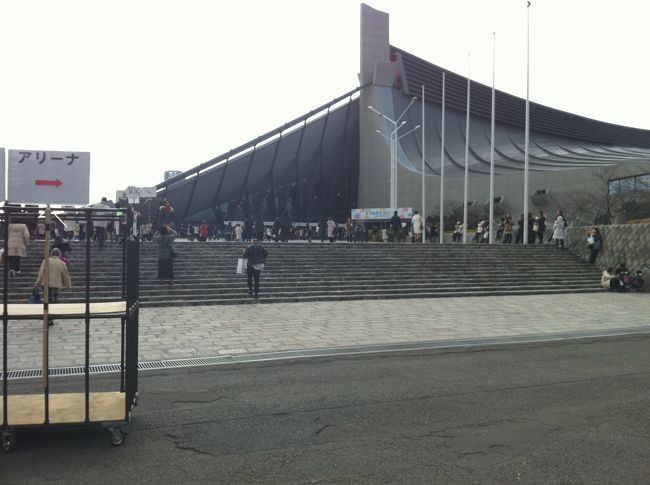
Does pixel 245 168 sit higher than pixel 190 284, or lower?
higher

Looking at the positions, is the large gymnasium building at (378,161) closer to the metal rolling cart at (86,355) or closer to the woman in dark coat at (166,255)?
the woman in dark coat at (166,255)

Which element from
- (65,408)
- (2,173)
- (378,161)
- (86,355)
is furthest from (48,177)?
(378,161)

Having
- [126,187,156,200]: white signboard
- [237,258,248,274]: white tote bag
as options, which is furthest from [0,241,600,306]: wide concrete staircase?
[126,187,156,200]: white signboard

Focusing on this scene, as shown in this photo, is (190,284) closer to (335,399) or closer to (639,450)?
(335,399)

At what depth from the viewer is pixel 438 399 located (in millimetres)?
5457

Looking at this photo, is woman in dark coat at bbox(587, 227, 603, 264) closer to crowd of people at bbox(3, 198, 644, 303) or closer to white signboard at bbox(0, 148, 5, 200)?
crowd of people at bbox(3, 198, 644, 303)

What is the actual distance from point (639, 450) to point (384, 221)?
101 ft

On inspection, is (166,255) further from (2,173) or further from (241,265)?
(2,173)

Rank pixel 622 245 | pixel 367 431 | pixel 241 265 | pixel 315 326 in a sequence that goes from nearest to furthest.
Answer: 1. pixel 367 431
2. pixel 315 326
3. pixel 241 265
4. pixel 622 245

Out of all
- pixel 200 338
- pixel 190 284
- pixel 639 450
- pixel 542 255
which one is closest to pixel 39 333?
pixel 200 338

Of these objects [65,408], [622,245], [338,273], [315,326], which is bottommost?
[315,326]

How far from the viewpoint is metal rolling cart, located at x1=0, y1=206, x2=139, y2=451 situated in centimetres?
404

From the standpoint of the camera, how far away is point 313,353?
7980 mm

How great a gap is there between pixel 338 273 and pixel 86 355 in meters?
14.6
